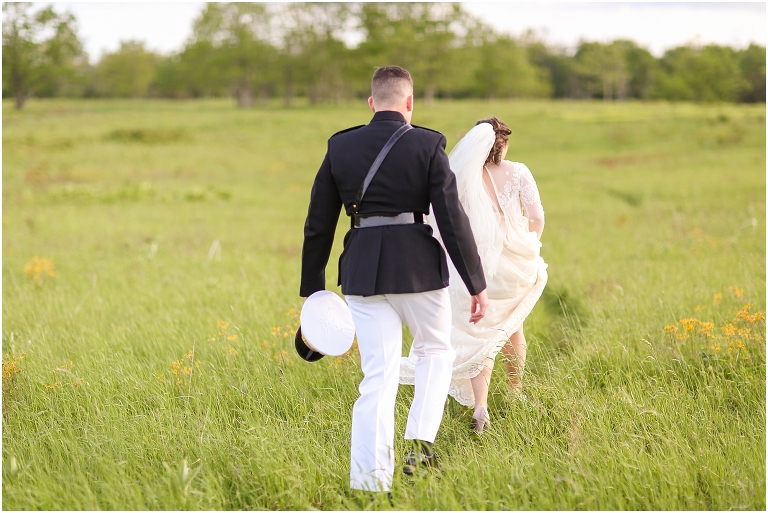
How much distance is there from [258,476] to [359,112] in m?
43.9

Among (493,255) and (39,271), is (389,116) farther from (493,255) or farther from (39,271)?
(39,271)

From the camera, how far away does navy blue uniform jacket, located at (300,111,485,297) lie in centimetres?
341

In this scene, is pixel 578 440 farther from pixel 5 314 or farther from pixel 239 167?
pixel 239 167

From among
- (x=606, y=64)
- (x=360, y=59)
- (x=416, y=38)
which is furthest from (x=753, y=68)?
(x=360, y=59)

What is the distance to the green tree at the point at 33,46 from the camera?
1128 inches

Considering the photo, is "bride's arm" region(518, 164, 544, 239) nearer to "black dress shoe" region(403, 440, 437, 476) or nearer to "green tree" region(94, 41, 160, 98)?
"black dress shoe" region(403, 440, 437, 476)

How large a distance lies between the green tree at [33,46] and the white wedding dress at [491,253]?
97.4ft

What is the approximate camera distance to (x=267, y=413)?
14.1ft

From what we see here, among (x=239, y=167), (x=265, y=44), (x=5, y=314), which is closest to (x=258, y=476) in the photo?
(x=5, y=314)

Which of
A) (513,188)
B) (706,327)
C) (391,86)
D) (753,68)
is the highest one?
(753,68)

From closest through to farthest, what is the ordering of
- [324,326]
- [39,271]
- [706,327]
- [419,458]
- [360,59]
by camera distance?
[419,458] < [324,326] < [706,327] < [39,271] < [360,59]

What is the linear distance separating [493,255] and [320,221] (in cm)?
139

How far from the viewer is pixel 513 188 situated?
450 centimetres

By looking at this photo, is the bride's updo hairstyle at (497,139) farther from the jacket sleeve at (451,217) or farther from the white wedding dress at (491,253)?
the jacket sleeve at (451,217)
